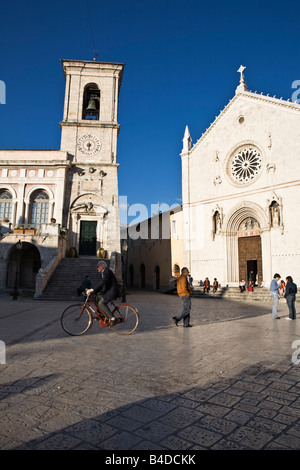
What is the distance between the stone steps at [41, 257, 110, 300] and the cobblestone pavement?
11196mm

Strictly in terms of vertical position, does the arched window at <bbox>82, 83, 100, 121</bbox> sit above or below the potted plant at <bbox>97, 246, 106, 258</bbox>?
above

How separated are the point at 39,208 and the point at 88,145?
6.53 metres

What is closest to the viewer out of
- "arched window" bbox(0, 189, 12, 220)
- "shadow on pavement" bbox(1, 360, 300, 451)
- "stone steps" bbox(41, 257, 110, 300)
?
"shadow on pavement" bbox(1, 360, 300, 451)

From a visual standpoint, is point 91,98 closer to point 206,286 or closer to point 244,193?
point 244,193

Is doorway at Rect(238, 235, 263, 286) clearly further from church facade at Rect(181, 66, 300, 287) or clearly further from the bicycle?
the bicycle

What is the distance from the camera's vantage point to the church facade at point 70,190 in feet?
76.0

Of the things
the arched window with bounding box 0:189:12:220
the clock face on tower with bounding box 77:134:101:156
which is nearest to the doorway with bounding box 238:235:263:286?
the clock face on tower with bounding box 77:134:101:156

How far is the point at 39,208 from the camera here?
24.3m

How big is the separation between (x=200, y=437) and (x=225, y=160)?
24.3 metres

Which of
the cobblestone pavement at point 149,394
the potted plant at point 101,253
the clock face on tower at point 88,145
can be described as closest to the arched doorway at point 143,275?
the potted plant at point 101,253

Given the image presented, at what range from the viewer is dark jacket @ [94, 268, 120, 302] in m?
6.90

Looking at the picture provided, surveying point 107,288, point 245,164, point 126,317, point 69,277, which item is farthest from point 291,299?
point 245,164

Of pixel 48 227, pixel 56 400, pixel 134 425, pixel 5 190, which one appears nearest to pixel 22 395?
pixel 56 400

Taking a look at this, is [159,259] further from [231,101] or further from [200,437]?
[200,437]
